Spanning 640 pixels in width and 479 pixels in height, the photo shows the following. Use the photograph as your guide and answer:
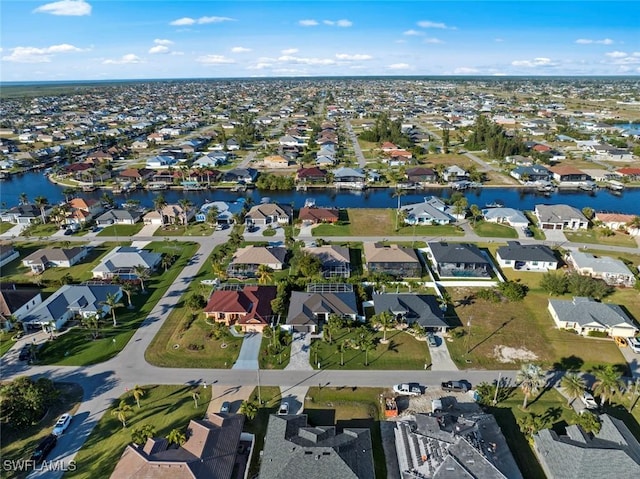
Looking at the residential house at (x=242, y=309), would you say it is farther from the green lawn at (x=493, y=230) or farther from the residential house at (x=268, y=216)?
the green lawn at (x=493, y=230)

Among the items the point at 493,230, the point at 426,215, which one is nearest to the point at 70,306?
the point at 426,215

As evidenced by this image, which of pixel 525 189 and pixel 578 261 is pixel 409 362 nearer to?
pixel 578 261

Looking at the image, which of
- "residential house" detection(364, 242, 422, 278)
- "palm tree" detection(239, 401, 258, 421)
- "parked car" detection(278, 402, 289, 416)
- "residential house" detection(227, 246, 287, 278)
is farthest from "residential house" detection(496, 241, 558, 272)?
"palm tree" detection(239, 401, 258, 421)

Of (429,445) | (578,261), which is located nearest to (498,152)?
(578,261)

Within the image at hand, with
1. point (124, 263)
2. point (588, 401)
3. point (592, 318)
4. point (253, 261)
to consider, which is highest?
point (124, 263)

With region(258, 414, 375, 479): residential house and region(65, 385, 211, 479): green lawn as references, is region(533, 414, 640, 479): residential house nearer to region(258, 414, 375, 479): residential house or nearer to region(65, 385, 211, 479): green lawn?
region(258, 414, 375, 479): residential house

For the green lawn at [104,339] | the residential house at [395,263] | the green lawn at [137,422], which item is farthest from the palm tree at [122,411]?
the residential house at [395,263]

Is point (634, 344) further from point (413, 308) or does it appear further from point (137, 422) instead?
point (137, 422)
